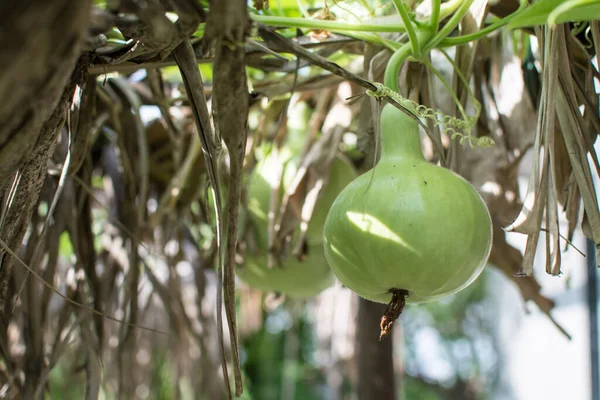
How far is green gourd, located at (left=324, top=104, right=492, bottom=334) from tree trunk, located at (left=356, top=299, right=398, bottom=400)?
24.1 inches

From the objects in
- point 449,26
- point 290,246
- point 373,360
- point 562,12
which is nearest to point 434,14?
point 449,26

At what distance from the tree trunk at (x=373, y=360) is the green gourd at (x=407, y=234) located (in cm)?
61

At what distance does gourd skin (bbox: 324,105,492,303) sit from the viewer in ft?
1.41

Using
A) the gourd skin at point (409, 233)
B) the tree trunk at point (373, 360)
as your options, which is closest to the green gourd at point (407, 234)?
the gourd skin at point (409, 233)

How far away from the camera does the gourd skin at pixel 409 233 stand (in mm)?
430

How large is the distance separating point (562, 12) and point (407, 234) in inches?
6.3

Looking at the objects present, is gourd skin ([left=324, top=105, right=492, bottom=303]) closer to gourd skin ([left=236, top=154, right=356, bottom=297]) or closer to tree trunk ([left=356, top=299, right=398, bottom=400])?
gourd skin ([left=236, top=154, right=356, bottom=297])

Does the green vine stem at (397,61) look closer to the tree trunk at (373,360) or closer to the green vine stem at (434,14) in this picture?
the green vine stem at (434,14)

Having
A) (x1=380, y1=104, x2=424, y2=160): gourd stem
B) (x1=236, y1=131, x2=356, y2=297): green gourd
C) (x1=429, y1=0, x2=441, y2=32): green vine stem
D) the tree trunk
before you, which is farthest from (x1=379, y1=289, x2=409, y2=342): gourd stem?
the tree trunk

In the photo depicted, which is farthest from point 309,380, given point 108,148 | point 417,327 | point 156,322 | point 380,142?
point 380,142

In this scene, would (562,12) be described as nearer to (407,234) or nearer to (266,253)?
(407,234)

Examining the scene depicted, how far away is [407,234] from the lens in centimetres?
43

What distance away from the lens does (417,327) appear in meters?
5.89

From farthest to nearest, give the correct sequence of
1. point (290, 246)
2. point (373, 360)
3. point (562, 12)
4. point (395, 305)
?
point (373, 360)
point (290, 246)
point (395, 305)
point (562, 12)
